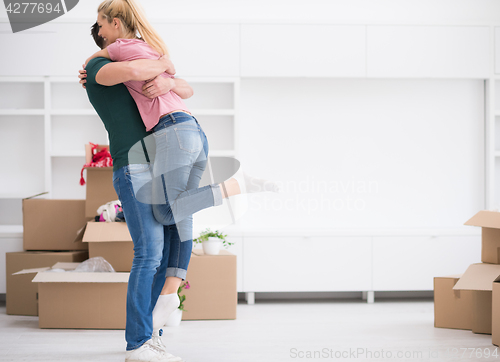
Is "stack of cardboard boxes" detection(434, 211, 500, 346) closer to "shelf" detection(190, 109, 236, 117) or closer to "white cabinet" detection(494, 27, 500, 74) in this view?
"white cabinet" detection(494, 27, 500, 74)

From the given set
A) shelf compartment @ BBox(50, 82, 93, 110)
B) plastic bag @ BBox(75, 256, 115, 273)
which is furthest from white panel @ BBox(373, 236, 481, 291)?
shelf compartment @ BBox(50, 82, 93, 110)

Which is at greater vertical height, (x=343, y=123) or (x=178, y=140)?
(x=343, y=123)

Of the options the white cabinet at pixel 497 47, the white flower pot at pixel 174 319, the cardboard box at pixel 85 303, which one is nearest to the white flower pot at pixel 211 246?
the white flower pot at pixel 174 319

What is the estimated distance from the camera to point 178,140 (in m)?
1.61

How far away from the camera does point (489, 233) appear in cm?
236

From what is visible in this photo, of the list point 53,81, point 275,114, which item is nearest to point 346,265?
point 275,114

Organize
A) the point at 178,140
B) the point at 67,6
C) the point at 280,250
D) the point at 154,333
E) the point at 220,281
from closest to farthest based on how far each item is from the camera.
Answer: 1. the point at 178,140
2. the point at 154,333
3. the point at 220,281
4. the point at 280,250
5. the point at 67,6

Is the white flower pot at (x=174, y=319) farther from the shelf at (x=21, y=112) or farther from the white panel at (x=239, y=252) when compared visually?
the shelf at (x=21, y=112)

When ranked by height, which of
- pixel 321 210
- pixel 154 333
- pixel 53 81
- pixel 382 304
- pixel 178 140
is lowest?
pixel 382 304

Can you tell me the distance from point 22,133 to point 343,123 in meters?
2.32

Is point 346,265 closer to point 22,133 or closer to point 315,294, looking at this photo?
point 315,294

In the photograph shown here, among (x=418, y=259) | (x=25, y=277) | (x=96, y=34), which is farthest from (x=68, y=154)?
(x=418, y=259)

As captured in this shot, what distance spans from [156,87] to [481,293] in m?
1.81

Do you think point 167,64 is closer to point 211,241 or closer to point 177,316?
point 211,241
